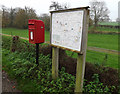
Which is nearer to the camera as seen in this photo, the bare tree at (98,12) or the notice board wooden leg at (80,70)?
the notice board wooden leg at (80,70)

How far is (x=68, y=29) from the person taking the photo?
2496 mm

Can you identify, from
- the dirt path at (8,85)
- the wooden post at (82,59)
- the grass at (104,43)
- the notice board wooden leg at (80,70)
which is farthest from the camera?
the grass at (104,43)

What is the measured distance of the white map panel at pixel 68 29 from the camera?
2.25 m

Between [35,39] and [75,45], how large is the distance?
1824mm

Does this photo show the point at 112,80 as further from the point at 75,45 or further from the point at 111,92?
the point at 75,45

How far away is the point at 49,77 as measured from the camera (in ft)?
10.8

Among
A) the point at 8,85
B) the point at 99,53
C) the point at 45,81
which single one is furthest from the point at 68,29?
the point at 99,53

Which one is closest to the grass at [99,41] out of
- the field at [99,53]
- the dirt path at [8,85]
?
the field at [99,53]

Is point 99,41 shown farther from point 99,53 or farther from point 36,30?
point 36,30

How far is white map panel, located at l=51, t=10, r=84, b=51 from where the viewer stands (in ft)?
7.38

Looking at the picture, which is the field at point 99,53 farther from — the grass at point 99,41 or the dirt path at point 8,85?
the dirt path at point 8,85

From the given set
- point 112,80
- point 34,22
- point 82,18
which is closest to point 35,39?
point 34,22

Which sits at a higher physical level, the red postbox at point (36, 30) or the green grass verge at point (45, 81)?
the red postbox at point (36, 30)

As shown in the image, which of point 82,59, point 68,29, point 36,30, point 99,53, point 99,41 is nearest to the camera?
point 82,59
